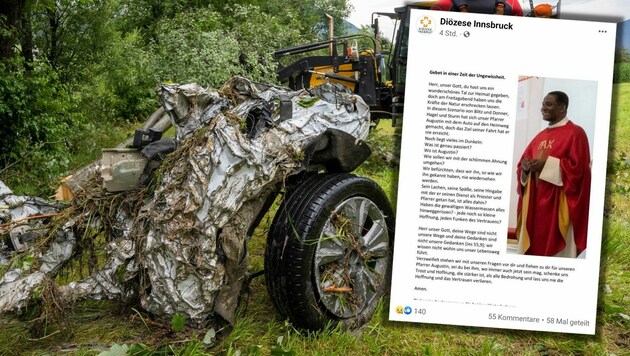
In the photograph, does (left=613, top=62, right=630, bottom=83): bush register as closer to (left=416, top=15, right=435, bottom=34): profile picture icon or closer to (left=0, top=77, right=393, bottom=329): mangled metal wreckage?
(left=416, top=15, right=435, bottom=34): profile picture icon

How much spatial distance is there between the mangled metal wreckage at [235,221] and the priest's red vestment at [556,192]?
102 centimetres

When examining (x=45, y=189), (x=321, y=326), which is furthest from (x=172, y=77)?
(x=321, y=326)

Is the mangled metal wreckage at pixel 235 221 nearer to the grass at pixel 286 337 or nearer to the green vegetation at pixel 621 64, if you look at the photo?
the grass at pixel 286 337

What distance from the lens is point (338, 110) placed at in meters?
3.51

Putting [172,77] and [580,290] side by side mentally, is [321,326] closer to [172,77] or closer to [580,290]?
[580,290]

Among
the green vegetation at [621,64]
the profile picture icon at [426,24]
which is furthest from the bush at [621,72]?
the profile picture icon at [426,24]

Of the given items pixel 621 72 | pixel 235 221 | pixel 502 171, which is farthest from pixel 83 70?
pixel 621 72

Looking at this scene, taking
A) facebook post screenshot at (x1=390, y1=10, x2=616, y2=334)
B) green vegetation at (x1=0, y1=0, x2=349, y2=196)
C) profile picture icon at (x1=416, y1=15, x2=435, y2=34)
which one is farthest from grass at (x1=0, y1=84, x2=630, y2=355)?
green vegetation at (x1=0, y1=0, x2=349, y2=196)

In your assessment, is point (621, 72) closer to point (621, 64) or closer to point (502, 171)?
point (621, 64)

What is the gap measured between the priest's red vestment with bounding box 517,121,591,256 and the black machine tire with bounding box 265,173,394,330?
1.01 metres

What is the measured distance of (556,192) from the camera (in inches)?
102

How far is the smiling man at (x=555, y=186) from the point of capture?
2.55m

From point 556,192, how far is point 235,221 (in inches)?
59.8

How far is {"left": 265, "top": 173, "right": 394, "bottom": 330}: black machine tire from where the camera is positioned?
3.06 m
